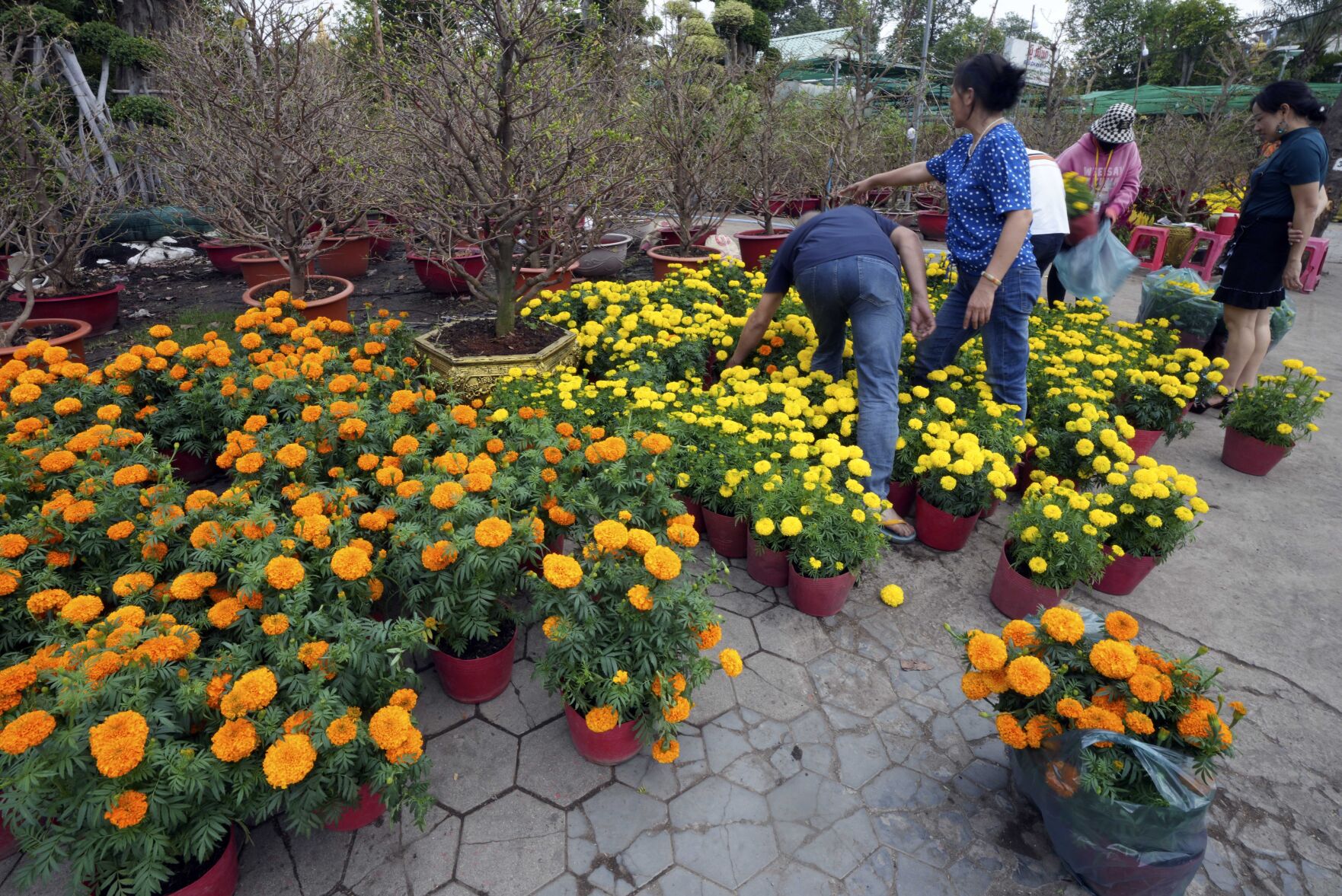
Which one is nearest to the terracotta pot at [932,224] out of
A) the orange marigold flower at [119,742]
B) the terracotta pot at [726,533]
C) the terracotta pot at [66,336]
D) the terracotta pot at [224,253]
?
the terracotta pot at [726,533]

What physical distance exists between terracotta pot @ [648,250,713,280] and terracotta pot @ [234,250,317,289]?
3.66 m

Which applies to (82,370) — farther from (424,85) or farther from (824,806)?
(824,806)

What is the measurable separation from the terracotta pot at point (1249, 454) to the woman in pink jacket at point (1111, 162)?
1.87m

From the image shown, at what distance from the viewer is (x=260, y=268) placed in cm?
695

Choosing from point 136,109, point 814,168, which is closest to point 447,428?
point 814,168

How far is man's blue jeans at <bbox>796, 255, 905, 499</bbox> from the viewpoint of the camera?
3205mm

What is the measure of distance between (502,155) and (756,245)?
489cm

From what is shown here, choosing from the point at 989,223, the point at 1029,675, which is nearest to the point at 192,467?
the point at 1029,675

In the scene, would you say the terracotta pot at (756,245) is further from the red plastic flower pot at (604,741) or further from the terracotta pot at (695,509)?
the red plastic flower pot at (604,741)

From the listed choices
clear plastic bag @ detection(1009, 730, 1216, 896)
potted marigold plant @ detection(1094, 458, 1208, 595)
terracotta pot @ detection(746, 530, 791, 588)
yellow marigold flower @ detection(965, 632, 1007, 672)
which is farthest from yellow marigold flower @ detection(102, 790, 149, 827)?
potted marigold plant @ detection(1094, 458, 1208, 595)

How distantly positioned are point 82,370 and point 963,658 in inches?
162

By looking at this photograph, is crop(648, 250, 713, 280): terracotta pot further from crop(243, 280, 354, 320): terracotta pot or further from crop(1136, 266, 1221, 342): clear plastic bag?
crop(1136, 266, 1221, 342): clear plastic bag

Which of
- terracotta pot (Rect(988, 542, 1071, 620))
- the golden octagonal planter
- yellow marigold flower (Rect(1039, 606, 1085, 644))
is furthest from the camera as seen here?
the golden octagonal planter

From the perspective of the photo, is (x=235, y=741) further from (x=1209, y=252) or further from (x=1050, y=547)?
(x=1209, y=252)
